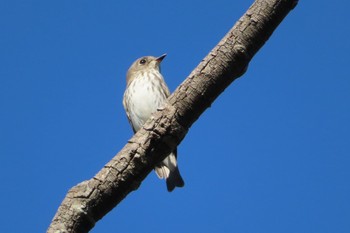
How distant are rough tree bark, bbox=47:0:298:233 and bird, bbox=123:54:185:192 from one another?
173 inches

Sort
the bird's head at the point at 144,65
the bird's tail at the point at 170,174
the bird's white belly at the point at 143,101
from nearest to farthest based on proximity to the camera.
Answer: the bird's tail at the point at 170,174, the bird's white belly at the point at 143,101, the bird's head at the point at 144,65

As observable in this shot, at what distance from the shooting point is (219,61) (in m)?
2.68

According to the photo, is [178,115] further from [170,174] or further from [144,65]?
[144,65]

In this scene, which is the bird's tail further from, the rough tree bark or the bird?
the rough tree bark

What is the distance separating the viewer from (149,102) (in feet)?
24.7

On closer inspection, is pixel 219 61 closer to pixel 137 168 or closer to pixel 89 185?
pixel 137 168

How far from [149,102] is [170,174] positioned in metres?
1.18

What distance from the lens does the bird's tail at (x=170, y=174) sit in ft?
23.5

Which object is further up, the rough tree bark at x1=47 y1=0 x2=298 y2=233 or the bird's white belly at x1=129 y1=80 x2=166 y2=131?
the bird's white belly at x1=129 y1=80 x2=166 y2=131

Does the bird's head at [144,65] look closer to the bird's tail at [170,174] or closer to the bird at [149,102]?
the bird at [149,102]

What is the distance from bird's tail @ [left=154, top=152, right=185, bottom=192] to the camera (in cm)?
717

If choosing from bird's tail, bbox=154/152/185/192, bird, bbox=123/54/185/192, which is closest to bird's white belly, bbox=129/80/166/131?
bird, bbox=123/54/185/192

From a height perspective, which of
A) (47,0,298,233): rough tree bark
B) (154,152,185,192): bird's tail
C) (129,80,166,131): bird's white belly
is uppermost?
(129,80,166,131): bird's white belly

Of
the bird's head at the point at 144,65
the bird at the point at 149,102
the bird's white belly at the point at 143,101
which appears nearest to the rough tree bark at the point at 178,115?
the bird at the point at 149,102
